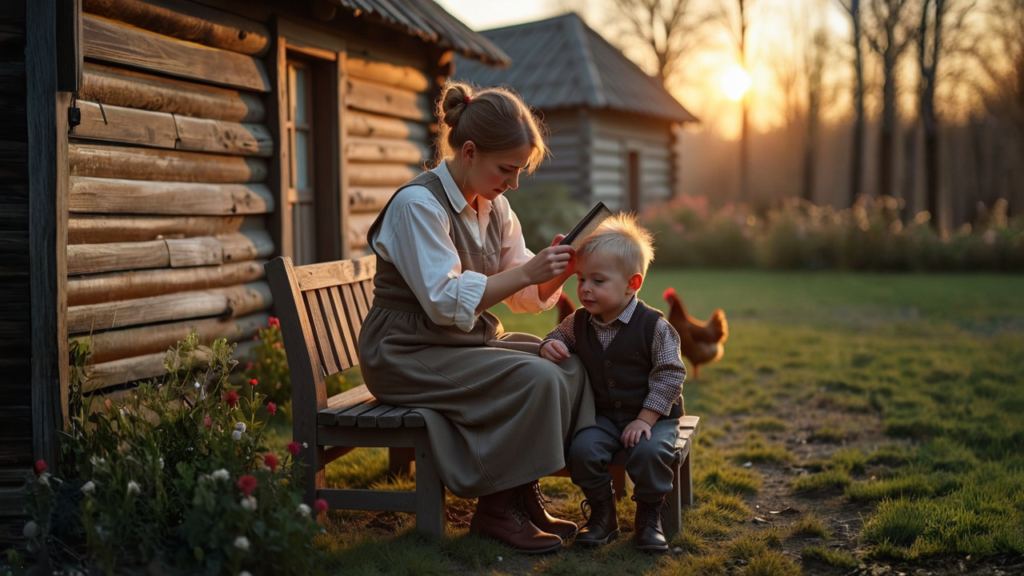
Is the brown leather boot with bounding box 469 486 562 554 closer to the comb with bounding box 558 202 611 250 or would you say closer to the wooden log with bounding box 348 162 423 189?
the comb with bounding box 558 202 611 250

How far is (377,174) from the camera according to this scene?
7641mm

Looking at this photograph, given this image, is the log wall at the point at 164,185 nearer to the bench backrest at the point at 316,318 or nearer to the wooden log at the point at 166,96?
the wooden log at the point at 166,96

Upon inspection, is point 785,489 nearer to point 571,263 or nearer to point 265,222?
point 571,263

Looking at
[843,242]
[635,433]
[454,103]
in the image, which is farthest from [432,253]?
[843,242]

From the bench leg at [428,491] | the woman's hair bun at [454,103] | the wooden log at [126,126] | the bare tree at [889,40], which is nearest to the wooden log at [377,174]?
the wooden log at [126,126]

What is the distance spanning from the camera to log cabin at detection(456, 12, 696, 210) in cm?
1702

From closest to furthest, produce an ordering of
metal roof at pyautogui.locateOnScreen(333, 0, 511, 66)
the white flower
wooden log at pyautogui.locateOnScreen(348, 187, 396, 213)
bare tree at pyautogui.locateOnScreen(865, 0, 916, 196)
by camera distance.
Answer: the white flower, metal roof at pyautogui.locateOnScreen(333, 0, 511, 66), wooden log at pyautogui.locateOnScreen(348, 187, 396, 213), bare tree at pyautogui.locateOnScreen(865, 0, 916, 196)

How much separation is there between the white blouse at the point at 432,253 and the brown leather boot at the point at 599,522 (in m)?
0.84

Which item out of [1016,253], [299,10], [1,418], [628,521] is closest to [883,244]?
[1016,253]

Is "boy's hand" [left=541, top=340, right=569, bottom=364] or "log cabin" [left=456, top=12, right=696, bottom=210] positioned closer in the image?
"boy's hand" [left=541, top=340, right=569, bottom=364]

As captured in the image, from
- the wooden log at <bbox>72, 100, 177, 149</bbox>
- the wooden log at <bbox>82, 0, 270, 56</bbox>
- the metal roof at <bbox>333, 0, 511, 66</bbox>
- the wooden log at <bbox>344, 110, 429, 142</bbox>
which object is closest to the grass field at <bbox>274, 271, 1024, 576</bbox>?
the wooden log at <bbox>72, 100, 177, 149</bbox>

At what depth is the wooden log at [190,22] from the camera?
459 centimetres

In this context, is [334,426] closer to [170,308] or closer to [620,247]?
[620,247]

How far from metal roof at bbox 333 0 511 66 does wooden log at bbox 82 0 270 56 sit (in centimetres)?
Result: 63
